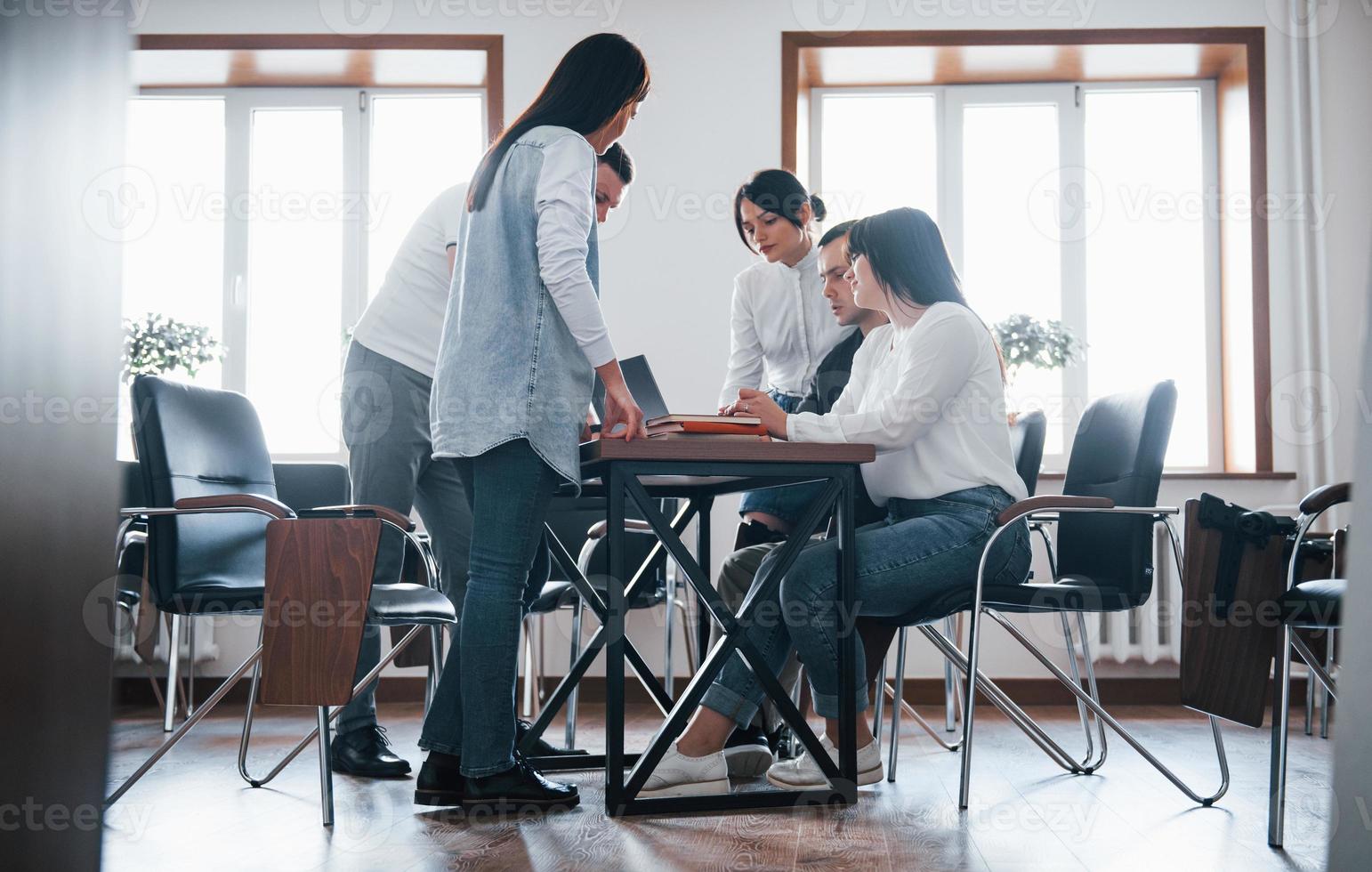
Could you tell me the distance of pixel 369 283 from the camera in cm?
461

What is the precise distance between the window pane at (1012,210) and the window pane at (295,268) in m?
2.66

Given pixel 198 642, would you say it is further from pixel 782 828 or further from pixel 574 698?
pixel 782 828

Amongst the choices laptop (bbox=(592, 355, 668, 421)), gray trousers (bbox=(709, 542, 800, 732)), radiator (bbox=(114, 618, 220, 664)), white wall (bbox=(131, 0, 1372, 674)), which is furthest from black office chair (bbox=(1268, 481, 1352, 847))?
radiator (bbox=(114, 618, 220, 664))

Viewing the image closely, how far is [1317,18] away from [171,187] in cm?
464

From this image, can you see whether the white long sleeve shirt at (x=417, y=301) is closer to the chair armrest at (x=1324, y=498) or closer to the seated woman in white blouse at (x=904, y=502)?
the seated woman in white blouse at (x=904, y=502)

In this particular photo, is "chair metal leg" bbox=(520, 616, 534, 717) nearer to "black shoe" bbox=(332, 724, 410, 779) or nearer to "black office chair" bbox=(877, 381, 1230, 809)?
"black shoe" bbox=(332, 724, 410, 779)

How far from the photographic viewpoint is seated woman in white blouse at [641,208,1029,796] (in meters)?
2.03

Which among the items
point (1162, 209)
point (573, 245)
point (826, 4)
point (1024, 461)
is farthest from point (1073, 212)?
point (573, 245)

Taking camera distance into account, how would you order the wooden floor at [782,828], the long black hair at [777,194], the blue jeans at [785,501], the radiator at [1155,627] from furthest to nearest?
the radiator at [1155,627], the long black hair at [777,194], the blue jeans at [785,501], the wooden floor at [782,828]

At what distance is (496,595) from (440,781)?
0.39m

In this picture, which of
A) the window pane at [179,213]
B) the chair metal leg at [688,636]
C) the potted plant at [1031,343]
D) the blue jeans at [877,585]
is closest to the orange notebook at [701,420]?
the blue jeans at [877,585]

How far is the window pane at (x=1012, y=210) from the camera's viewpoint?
4.59 m

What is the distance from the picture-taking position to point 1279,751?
175 cm

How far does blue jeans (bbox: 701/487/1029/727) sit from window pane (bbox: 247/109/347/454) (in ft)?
10.0
